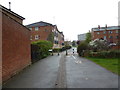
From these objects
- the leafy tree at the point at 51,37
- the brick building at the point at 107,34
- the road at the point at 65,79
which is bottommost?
the road at the point at 65,79

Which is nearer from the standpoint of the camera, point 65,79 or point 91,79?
point 91,79

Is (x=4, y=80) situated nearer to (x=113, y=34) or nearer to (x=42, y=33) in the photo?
(x=42, y=33)

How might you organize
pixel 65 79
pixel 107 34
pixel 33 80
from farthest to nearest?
pixel 107 34 < pixel 65 79 < pixel 33 80

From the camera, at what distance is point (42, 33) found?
3841cm

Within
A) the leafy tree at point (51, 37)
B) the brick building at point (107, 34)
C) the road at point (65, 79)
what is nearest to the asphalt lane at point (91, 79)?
the road at point (65, 79)

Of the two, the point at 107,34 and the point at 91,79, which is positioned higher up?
the point at 107,34

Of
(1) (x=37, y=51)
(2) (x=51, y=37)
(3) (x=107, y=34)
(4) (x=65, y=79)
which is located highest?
(3) (x=107, y=34)

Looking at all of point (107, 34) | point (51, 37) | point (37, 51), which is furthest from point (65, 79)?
point (107, 34)

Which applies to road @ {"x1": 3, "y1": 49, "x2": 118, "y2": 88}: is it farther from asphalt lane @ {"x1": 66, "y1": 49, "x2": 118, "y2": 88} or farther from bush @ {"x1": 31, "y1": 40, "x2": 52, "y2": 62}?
bush @ {"x1": 31, "y1": 40, "x2": 52, "y2": 62}

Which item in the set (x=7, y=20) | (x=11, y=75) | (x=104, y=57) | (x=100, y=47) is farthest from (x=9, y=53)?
(x=100, y=47)

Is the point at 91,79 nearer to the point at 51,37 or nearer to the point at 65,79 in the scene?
the point at 65,79

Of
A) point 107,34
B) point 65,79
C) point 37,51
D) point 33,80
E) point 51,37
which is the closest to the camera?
point 33,80

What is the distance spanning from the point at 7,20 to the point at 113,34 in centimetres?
5239

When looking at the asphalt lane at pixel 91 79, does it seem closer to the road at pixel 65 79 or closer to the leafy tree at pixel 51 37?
the road at pixel 65 79
